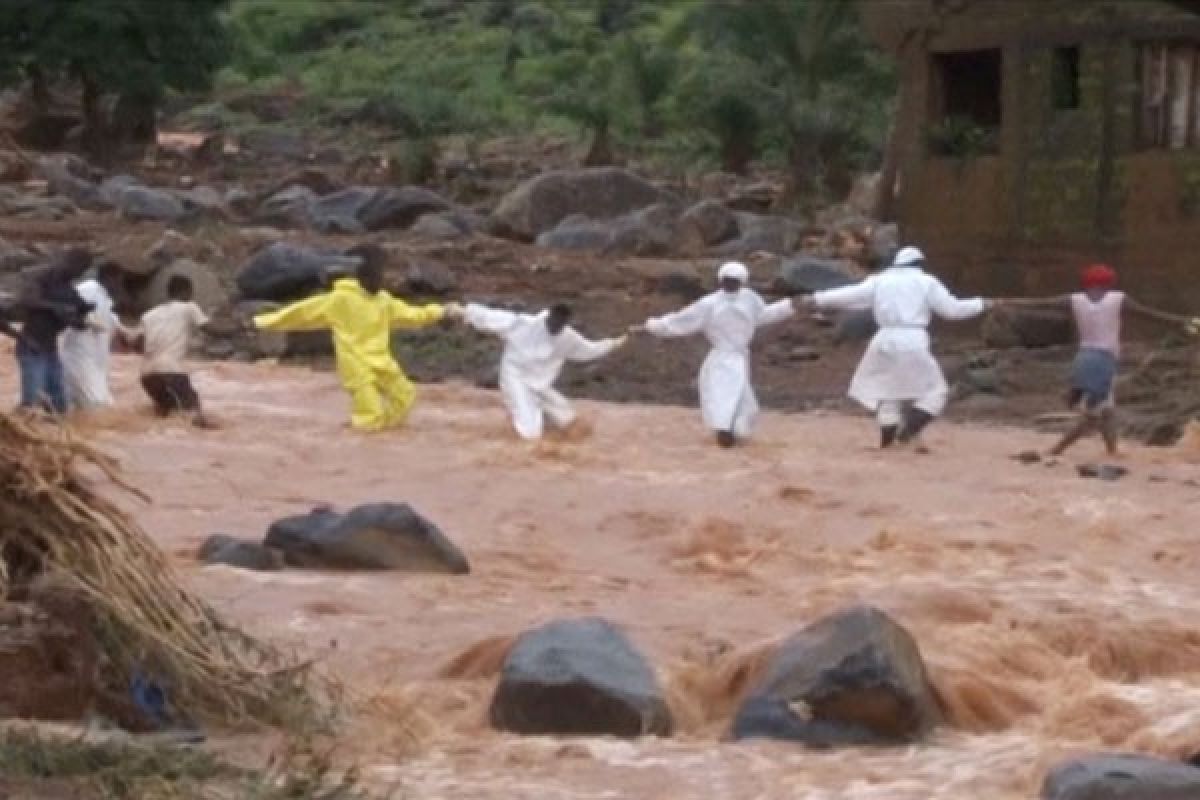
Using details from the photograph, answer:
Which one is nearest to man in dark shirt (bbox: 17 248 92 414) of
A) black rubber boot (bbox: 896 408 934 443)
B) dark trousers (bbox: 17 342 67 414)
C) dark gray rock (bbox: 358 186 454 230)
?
dark trousers (bbox: 17 342 67 414)

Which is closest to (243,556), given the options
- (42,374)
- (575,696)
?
(575,696)

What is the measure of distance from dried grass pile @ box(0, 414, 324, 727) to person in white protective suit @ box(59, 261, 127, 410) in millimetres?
8056

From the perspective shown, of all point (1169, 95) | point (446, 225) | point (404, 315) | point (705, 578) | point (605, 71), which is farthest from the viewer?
point (605, 71)

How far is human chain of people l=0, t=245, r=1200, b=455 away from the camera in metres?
17.2

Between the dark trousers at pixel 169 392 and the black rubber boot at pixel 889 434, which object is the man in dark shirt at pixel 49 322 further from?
the black rubber boot at pixel 889 434

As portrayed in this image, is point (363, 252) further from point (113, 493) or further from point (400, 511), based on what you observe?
point (400, 511)

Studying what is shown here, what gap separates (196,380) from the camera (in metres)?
21.2

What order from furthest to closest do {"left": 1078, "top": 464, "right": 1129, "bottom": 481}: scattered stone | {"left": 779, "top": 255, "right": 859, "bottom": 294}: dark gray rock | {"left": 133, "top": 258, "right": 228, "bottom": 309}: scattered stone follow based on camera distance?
{"left": 779, "top": 255, "right": 859, "bottom": 294}: dark gray rock < {"left": 133, "top": 258, "right": 228, "bottom": 309}: scattered stone < {"left": 1078, "top": 464, "right": 1129, "bottom": 481}: scattered stone

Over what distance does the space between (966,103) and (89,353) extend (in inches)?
404

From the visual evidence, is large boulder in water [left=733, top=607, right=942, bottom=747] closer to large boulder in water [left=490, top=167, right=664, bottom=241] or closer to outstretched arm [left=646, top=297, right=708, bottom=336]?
outstretched arm [left=646, top=297, right=708, bottom=336]

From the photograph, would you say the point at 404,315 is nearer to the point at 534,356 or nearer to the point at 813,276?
the point at 534,356

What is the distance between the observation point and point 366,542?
484 inches

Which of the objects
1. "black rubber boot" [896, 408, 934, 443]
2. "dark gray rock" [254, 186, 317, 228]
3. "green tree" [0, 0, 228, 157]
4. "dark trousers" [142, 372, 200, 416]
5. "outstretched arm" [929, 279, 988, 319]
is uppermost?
"green tree" [0, 0, 228, 157]

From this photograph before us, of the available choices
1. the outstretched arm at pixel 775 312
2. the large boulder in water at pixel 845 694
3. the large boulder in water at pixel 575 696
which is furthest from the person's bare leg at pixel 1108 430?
the large boulder in water at pixel 575 696
